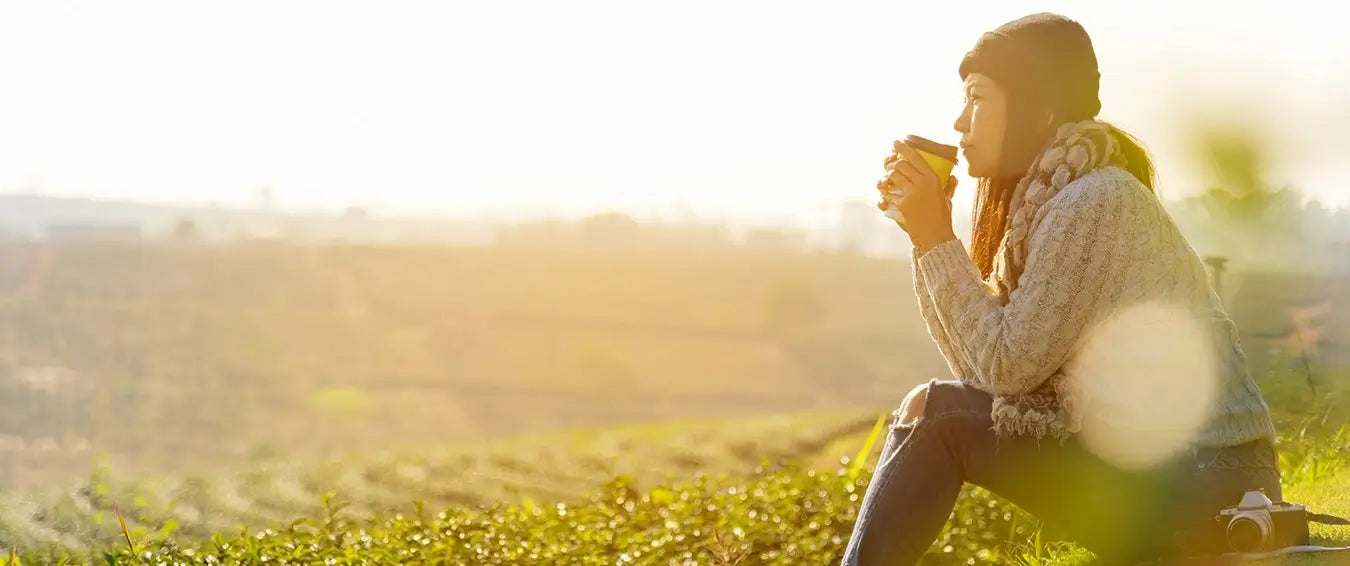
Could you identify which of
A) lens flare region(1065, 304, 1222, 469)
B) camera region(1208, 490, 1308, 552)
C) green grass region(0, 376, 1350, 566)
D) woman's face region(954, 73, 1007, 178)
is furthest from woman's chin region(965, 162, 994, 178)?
green grass region(0, 376, 1350, 566)

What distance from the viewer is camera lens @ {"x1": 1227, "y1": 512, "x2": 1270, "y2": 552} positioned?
2.45 meters

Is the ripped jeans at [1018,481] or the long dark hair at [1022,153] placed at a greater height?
the long dark hair at [1022,153]

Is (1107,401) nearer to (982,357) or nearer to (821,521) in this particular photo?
(982,357)

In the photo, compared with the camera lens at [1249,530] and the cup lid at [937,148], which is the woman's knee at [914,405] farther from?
the camera lens at [1249,530]

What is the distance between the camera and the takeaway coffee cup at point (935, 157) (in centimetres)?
267

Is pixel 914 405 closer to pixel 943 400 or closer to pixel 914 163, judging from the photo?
pixel 943 400

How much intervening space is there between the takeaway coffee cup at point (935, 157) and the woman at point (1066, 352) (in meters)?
0.04

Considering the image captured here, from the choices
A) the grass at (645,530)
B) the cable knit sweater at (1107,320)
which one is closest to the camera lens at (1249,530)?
the cable knit sweater at (1107,320)

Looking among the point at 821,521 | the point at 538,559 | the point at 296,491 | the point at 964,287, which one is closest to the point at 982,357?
the point at 964,287

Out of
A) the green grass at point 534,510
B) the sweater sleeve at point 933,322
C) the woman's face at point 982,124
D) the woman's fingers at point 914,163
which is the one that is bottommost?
the green grass at point 534,510

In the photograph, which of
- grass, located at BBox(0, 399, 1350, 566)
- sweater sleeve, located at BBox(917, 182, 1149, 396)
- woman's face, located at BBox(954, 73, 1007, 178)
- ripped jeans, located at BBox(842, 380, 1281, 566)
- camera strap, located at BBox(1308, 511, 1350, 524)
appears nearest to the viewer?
sweater sleeve, located at BBox(917, 182, 1149, 396)

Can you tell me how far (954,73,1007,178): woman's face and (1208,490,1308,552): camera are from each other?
0.84 metres

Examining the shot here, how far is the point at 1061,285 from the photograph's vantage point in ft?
7.90

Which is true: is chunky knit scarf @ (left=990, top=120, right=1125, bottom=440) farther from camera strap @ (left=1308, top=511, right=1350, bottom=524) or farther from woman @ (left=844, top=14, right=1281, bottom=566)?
camera strap @ (left=1308, top=511, right=1350, bottom=524)
